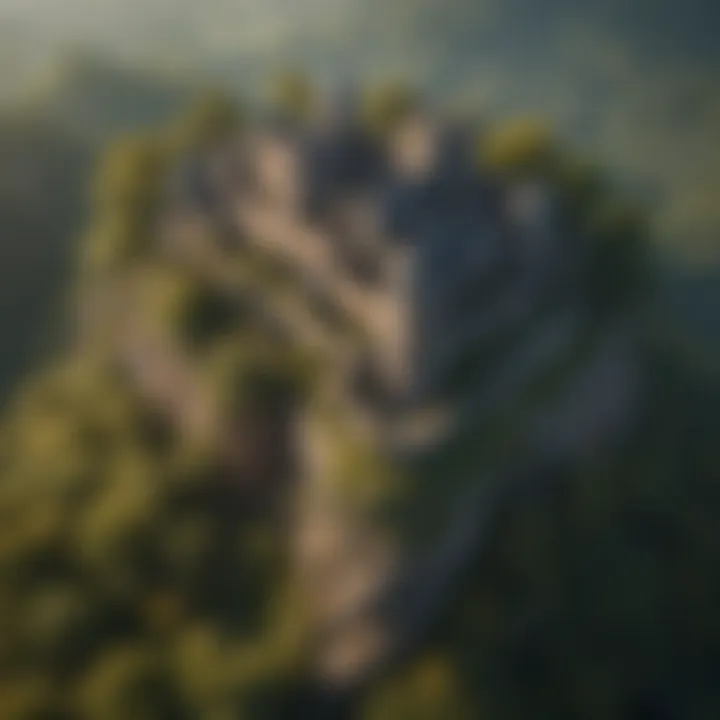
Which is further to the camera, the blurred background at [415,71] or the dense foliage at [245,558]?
the blurred background at [415,71]

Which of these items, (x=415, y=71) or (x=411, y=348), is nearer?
(x=411, y=348)

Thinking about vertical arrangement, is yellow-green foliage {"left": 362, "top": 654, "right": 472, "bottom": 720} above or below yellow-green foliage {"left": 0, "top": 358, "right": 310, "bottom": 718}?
below

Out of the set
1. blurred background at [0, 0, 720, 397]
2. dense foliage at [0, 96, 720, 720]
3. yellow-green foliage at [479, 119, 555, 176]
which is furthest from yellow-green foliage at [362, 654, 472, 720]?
blurred background at [0, 0, 720, 397]

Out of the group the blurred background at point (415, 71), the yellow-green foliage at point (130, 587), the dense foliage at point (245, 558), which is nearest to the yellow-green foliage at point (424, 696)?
the dense foliage at point (245, 558)

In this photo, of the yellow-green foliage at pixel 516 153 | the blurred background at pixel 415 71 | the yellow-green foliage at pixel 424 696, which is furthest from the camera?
the blurred background at pixel 415 71

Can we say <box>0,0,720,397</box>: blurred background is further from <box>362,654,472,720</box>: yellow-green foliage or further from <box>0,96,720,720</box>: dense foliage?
<box>362,654,472,720</box>: yellow-green foliage

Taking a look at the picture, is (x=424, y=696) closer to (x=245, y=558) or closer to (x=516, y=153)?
(x=245, y=558)

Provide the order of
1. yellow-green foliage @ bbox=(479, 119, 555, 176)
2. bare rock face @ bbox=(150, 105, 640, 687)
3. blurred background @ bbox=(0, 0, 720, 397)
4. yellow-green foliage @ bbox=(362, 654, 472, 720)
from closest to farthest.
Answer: yellow-green foliage @ bbox=(362, 654, 472, 720) < bare rock face @ bbox=(150, 105, 640, 687) < yellow-green foliage @ bbox=(479, 119, 555, 176) < blurred background @ bbox=(0, 0, 720, 397)

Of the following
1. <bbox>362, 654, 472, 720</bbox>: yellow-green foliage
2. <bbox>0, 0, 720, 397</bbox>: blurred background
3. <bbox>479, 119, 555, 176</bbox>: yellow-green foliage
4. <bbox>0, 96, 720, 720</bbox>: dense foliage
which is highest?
<bbox>0, 0, 720, 397</bbox>: blurred background

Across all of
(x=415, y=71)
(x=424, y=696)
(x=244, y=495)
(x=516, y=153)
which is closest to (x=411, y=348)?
(x=244, y=495)

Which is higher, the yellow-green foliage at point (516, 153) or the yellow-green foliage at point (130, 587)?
the yellow-green foliage at point (516, 153)

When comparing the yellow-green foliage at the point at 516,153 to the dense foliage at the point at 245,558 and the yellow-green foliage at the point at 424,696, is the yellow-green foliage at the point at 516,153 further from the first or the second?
the yellow-green foliage at the point at 424,696
